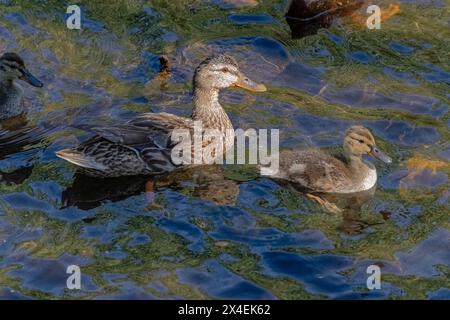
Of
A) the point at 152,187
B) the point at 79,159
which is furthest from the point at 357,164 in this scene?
the point at 79,159

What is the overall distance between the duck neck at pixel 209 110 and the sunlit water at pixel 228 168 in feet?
1.16

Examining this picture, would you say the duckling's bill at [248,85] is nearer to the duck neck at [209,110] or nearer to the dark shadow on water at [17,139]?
the duck neck at [209,110]

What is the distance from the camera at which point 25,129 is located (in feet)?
27.8

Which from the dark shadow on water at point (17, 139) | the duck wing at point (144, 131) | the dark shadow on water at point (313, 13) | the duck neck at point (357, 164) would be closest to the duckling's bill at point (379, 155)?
the duck neck at point (357, 164)

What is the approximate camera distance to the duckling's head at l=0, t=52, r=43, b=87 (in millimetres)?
8898

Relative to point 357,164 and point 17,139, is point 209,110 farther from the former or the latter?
point 17,139

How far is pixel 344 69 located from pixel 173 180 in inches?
94.3

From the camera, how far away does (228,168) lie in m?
7.79

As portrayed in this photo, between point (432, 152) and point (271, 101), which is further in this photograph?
point (271, 101)

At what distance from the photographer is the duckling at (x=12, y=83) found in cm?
884

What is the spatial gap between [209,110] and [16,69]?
2099 millimetres

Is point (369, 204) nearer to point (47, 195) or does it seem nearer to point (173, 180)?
point (173, 180)
